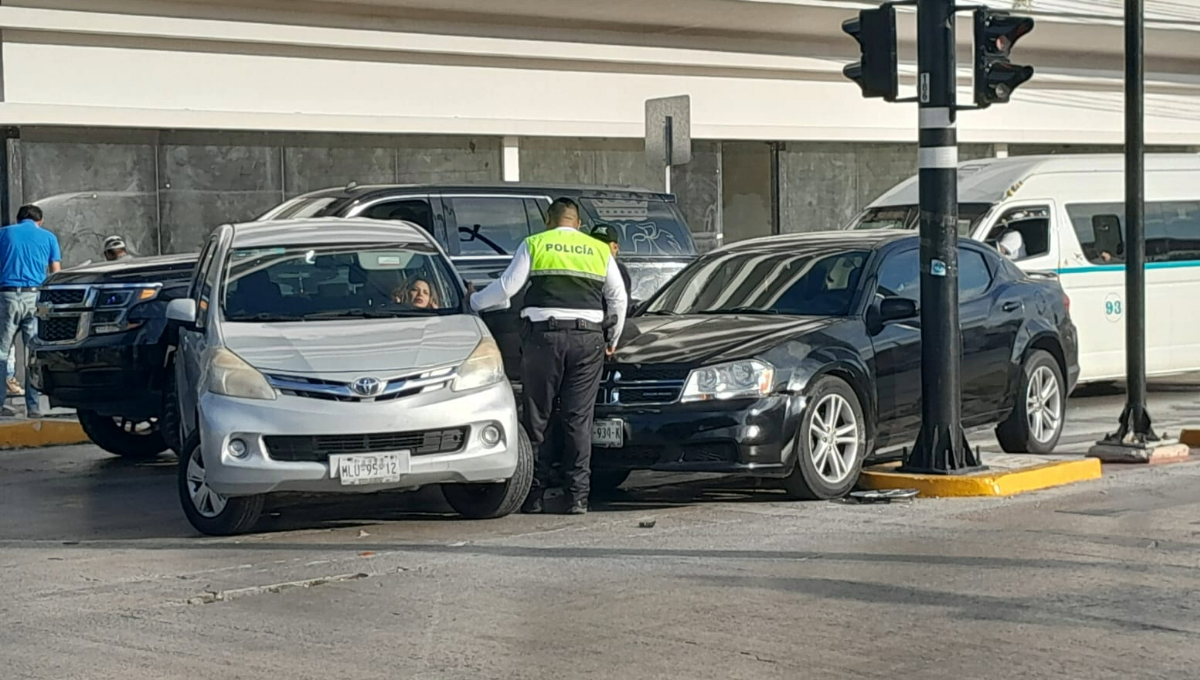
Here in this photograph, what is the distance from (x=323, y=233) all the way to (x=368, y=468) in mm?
2208

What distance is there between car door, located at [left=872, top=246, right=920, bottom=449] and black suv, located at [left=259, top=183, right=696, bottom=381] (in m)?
2.95

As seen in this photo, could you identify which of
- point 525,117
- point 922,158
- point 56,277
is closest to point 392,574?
point 922,158

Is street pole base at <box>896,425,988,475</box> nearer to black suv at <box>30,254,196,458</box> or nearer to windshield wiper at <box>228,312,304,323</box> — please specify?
windshield wiper at <box>228,312,304,323</box>

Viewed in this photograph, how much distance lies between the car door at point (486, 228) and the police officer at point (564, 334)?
128 inches

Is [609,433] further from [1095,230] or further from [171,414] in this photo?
[1095,230]

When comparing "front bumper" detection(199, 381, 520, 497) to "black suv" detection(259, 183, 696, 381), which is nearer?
"front bumper" detection(199, 381, 520, 497)

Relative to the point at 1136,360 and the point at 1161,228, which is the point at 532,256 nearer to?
the point at 1136,360

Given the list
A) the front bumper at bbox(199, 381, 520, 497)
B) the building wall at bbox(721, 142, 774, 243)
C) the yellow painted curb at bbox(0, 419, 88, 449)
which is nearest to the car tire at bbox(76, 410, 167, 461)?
the yellow painted curb at bbox(0, 419, 88, 449)

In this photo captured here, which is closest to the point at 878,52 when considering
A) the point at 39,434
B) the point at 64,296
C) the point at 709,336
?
the point at 709,336

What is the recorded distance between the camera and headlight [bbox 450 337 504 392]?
10078 millimetres

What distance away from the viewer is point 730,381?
10625 mm

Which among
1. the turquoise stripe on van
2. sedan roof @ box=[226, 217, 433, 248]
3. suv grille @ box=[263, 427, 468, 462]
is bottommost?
suv grille @ box=[263, 427, 468, 462]

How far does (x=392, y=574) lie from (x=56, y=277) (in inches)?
239

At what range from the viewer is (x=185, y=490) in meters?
10.2
